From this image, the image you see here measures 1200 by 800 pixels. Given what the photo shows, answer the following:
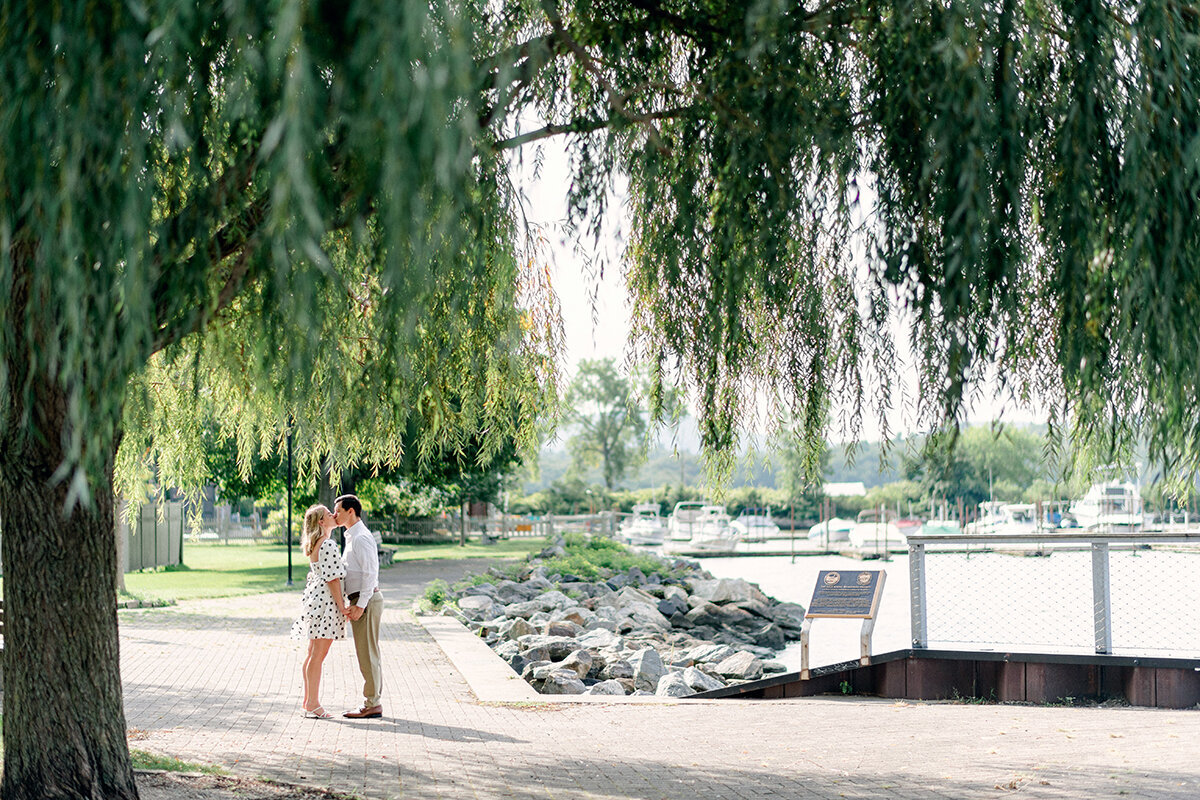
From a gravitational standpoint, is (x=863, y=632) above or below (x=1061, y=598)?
above

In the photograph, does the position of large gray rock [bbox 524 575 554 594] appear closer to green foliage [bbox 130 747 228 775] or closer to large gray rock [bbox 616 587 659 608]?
large gray rock [bbox 616 587 659 608]

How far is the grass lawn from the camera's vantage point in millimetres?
25234

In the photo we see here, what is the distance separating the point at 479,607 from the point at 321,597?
393 inches

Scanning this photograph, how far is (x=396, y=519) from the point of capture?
4878 centimetres

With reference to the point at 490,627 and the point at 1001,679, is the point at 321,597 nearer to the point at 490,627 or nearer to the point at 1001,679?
Result: the point at 1001,679

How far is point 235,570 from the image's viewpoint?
32.8 meters

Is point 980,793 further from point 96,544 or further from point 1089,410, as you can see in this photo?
point 96,544

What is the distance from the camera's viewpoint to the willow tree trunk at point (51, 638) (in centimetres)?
555

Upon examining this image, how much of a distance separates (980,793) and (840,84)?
4590 millimetres

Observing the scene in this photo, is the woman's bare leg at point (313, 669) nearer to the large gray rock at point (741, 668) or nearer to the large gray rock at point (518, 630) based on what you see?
the large gray rock at point (741, 668)

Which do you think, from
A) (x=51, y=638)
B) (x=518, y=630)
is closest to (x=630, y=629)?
(x=518, y=630)

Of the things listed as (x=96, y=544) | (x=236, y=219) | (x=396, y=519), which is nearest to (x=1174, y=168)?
(x=236, y=219)

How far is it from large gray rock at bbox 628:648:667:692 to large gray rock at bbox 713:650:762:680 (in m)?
0.86

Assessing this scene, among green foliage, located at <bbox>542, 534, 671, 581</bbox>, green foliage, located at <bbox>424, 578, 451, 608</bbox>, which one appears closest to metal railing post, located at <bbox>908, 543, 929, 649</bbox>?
green foliage, located at <bbox>424, 578, 451, 608</bbox>
